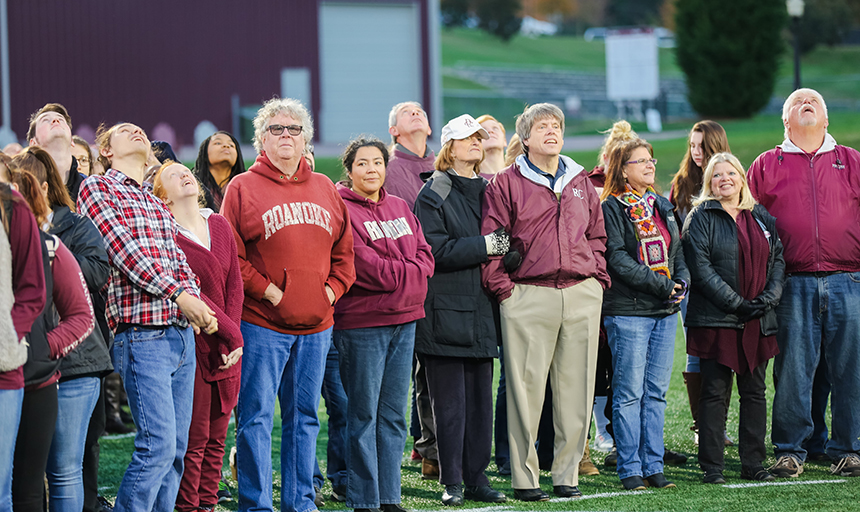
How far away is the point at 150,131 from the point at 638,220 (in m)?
20.9

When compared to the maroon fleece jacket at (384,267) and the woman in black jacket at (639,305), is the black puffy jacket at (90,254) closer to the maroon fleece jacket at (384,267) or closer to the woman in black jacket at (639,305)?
the maroon fleece jacket at (384,267)

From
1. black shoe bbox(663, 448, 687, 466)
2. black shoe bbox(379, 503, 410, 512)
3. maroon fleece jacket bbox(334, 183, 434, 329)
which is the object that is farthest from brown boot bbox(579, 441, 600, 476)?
maroon fleece jacket bbox(334, 183, 434, 329)

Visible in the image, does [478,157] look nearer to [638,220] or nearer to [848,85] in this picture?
[638,220]

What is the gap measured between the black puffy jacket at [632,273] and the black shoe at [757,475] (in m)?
1.11

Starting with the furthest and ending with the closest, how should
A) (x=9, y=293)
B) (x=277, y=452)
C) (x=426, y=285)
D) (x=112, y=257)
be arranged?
(x=277, y=452), (x=426, y=285), (x=112, y=257), (x=9, y=293)

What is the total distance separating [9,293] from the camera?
3.62m

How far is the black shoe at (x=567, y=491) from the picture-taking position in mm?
5707

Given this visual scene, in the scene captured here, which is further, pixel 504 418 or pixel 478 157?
pixel 504 418

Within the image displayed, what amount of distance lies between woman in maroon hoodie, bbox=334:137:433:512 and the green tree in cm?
2947

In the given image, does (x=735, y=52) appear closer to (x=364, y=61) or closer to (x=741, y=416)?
→ (x=364, y=61)

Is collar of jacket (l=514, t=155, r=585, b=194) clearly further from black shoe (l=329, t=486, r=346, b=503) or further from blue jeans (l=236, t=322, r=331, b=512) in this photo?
black shoe (l=329, t=486, r=346, b=503)

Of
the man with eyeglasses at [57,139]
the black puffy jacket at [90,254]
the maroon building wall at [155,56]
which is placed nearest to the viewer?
the black puffy jacket at [90,254]

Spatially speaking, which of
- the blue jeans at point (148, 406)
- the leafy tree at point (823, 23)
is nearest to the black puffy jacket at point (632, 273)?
the blue jeans at point (148, 406)

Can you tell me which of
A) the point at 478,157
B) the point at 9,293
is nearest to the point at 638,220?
the point at 478,157
